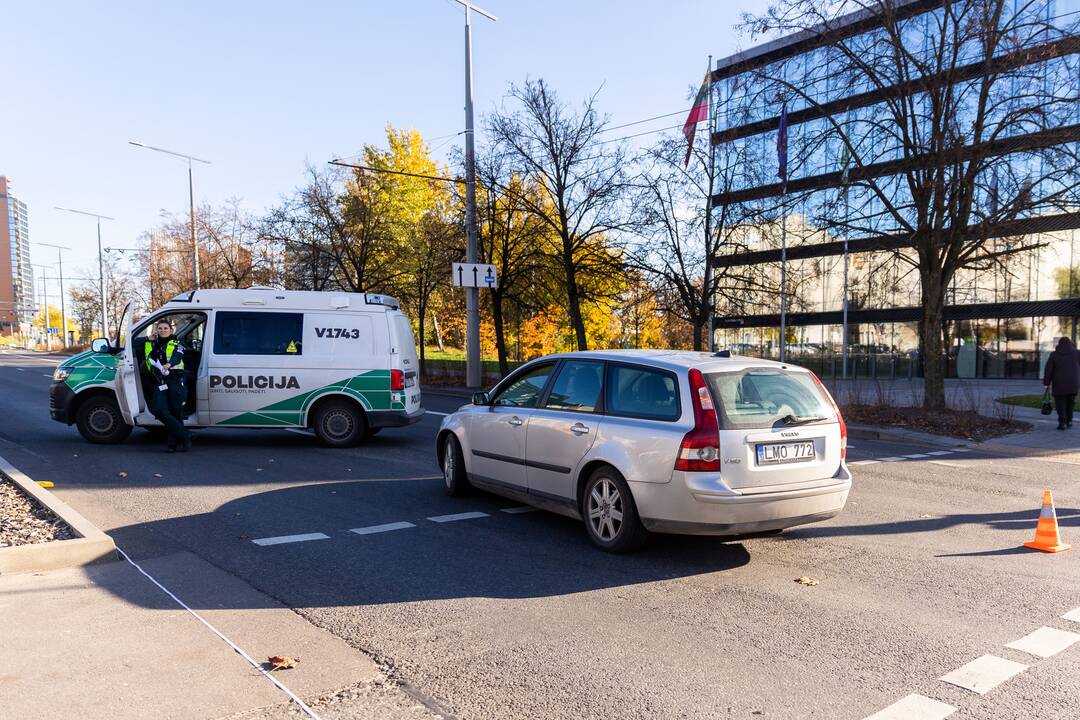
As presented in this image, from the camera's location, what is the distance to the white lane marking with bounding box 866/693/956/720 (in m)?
3.52

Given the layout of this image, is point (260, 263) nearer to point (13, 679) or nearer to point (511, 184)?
point (511, 184)

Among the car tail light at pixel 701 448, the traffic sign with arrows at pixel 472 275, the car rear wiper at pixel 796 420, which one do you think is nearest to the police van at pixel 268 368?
the car tail light at pixel 701 448

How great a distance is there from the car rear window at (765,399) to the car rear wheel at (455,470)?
10.5 feet

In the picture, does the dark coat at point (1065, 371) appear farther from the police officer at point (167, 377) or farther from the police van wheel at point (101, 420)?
the police van wheel at point (101, 420)

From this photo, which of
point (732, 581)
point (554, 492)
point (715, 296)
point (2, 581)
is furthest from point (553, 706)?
point (715, 296)

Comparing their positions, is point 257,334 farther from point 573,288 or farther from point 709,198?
point 709,198

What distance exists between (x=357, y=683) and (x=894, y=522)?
5473 mm

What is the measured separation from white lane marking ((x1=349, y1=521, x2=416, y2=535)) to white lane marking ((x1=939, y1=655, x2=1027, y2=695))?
4.46m

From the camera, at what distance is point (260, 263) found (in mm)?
35469

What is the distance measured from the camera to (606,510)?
20.4ft

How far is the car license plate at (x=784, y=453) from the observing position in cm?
580

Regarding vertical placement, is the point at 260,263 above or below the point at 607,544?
above

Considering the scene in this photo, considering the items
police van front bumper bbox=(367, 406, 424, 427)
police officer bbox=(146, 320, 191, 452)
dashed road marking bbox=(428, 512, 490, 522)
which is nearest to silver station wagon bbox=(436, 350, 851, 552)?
dashed road marking bbox=(428, 512, 490, 522)

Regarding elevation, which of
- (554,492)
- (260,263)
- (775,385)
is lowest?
(554,492)
